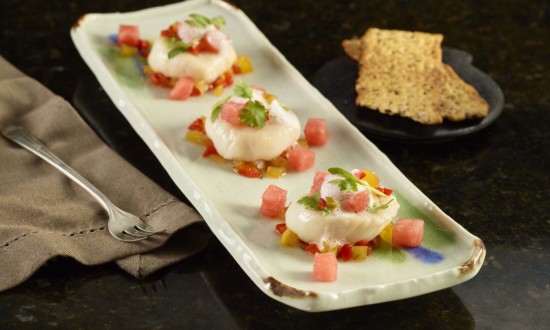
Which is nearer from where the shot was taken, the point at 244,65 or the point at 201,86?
the point at 201,86

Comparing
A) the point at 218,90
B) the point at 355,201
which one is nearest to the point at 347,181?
the point at 355,201

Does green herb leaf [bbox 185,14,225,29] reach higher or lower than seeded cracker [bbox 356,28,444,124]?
higher

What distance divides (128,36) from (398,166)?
5.58 ft

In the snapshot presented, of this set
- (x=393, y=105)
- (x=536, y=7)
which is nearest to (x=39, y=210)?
(x=393, y=105)

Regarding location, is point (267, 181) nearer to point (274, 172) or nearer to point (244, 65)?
point (274, 172)

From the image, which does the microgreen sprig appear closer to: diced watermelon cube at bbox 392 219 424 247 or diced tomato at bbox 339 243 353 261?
diced tomato at bbox 339 243 353 261

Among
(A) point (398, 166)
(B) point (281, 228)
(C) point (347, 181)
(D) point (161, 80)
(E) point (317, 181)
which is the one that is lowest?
(A) point (398, 166)

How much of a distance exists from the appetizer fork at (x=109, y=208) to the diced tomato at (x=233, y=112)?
0.68 metres

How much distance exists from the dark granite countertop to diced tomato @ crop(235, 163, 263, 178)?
1.08ft

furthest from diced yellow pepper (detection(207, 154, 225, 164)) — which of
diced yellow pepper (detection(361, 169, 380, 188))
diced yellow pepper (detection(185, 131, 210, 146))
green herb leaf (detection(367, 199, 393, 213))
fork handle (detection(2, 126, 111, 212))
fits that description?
green herb leaf (detection(367, 199, 393, 213))

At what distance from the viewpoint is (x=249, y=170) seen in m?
4.39

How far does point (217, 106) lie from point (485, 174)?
1278 millimetres

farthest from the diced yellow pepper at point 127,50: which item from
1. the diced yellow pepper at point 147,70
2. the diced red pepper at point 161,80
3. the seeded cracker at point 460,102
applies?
the seeded cracker at point 460,102

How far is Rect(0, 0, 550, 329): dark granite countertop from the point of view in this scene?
12.1 ft
